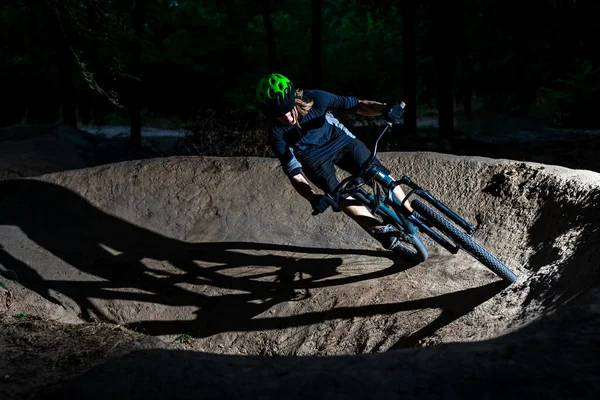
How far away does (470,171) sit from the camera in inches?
281

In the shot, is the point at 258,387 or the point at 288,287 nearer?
the point at 258,387

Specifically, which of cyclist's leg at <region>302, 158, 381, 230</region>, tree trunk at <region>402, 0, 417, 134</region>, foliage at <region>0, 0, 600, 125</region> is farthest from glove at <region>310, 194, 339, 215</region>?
foliage at <region>0, 0, 600, 125</region>

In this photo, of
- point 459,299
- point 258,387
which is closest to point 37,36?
point 459,299

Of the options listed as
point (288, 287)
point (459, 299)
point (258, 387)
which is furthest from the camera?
point (288, 287)

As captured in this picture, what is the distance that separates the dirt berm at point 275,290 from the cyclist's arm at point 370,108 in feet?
5.47

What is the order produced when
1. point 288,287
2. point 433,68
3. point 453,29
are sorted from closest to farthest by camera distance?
1. point 288,287
2. point 453,29
3. point 433,68

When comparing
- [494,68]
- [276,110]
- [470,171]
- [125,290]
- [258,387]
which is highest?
[494,68]

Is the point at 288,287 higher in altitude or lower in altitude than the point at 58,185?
lower

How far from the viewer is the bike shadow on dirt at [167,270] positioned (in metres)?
6.19

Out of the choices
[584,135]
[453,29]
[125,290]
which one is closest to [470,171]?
[125,290]

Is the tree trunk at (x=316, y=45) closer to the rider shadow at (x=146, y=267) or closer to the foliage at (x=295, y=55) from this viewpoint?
the foliage at (x=295, y=55)

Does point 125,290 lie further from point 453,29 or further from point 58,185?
point 453,29

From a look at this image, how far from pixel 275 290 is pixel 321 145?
1739 millimetres

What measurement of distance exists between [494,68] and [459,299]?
2052 centimetres
